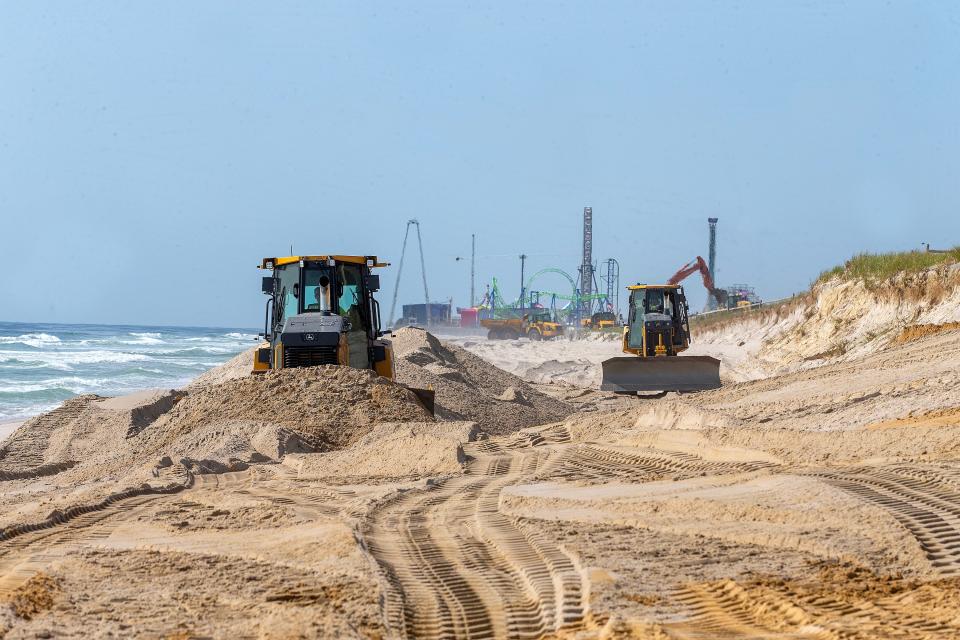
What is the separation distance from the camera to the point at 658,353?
23.9m

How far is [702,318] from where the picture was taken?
146 ft

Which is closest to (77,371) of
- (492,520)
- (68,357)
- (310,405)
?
(68,357)

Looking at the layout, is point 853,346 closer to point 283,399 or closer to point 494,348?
point 283,399

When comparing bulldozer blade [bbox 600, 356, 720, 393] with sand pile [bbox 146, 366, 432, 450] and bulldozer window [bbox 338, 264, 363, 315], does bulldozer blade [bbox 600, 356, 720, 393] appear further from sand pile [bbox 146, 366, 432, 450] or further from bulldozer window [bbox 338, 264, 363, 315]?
sand pile [bbox 146, 366, 432, 450]

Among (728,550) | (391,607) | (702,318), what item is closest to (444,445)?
(728,550)

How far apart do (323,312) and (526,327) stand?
4971cm

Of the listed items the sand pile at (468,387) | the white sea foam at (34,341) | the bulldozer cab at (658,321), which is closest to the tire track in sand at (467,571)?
the sand pile at (468,387)

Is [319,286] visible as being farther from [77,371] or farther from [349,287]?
[77,371]

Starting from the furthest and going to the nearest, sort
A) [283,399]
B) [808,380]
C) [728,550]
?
[808,380], [283,399], [728,550]

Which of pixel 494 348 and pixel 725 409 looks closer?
pixel 725 409

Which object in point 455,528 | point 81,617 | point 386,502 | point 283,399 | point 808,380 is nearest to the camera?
point 81,617

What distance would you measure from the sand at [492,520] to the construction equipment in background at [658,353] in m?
7.53

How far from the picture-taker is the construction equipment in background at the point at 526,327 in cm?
6281

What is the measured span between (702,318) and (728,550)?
3978cm
